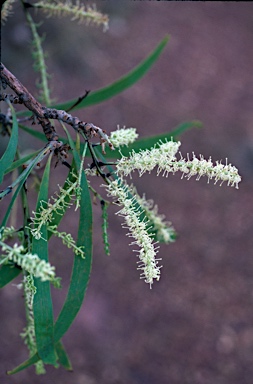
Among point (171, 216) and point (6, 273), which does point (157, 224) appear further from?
point (171, 216)

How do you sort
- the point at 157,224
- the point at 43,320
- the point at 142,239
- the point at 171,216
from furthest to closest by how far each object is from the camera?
1. the point at 171,216
2. the point at 157,224
3. the point at 43,320
4. the point at 142,239

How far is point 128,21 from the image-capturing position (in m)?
5.59

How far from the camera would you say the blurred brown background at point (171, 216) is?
278cm

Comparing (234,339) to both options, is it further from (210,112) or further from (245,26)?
(245,26)

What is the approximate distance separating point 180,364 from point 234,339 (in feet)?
1.22

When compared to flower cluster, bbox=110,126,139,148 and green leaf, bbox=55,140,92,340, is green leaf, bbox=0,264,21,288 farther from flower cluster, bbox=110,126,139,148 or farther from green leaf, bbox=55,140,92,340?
flower cluster, bbox=110,126,139,148

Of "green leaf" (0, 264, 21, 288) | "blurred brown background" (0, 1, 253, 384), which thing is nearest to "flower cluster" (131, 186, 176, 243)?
"green leaf" (0, 264, 21, 288)

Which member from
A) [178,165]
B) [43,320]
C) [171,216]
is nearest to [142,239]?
[178,165]

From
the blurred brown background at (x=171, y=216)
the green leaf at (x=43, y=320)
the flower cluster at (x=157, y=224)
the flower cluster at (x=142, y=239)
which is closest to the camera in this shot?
the flower cluster at (x=142, y=239)

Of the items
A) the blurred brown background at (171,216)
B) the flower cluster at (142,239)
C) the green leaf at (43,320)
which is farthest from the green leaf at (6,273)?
the blurred brown background at (171,216)

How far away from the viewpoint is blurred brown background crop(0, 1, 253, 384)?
9.11 feet

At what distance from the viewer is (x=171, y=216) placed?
3641 millimetres

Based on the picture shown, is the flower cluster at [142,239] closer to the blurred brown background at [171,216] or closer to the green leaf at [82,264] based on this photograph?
the green leaf at [82,264]

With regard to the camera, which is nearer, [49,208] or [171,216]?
[49,208]
